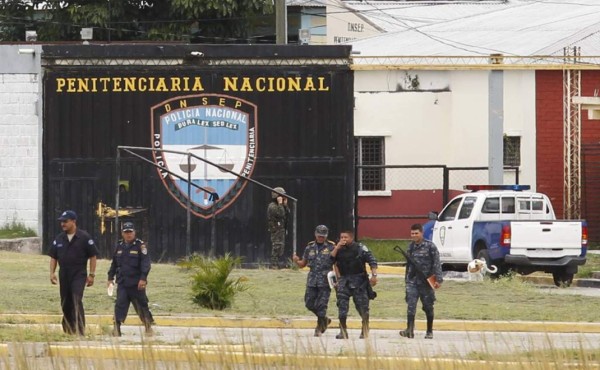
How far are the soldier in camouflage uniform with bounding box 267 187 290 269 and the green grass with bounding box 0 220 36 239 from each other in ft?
16.9

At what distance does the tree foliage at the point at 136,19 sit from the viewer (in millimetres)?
54103

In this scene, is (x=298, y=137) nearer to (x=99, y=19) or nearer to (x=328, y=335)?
(x=328, y=335)

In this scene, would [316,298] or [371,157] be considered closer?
[316,298]

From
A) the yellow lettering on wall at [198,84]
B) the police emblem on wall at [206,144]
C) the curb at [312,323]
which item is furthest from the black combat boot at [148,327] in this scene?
the yellow lettering on wall at [198,84]

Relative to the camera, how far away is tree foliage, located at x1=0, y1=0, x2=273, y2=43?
5410 cm

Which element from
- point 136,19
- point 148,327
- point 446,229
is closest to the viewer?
point 148,327

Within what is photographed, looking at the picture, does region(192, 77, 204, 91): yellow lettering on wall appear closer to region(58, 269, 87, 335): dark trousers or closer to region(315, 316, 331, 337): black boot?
region(315, 316, 331, 337): black boot

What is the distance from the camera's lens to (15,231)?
32.1 meters

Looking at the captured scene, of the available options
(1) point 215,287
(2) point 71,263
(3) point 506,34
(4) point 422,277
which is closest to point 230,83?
(1) point 215,287

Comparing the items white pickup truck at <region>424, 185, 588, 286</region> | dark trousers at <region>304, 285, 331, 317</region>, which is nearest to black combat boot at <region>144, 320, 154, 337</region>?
dark trousers at <region>304, 285, 331, 317</region>

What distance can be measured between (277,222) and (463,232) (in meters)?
3.85

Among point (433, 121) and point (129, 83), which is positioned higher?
point (129, 83)

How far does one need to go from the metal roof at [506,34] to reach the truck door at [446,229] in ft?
45.3

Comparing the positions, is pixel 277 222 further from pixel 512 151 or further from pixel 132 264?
pixel 132 264
